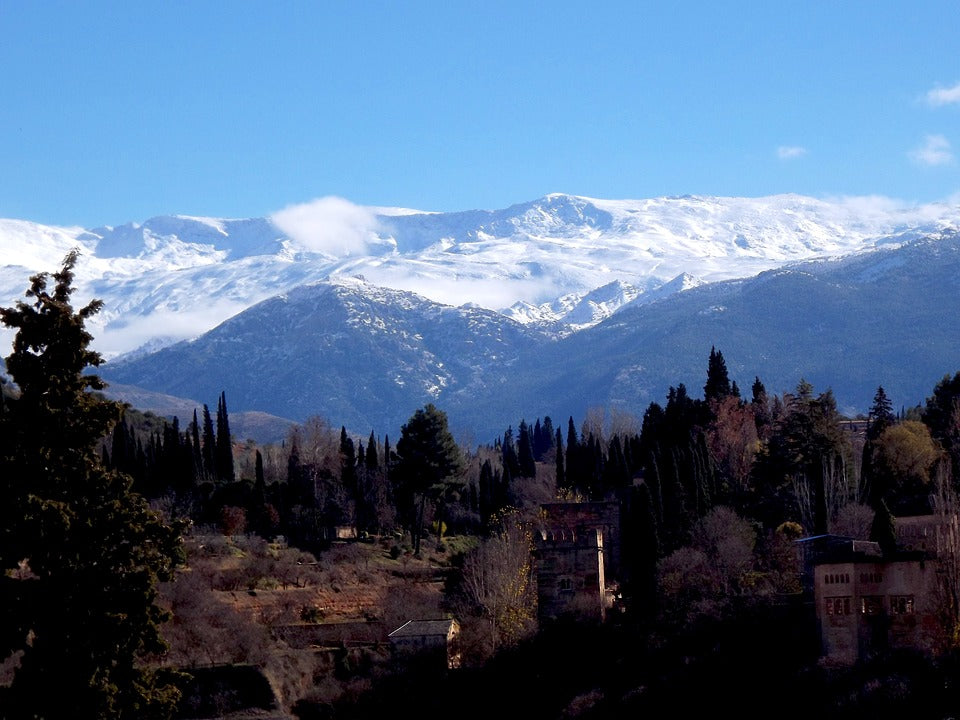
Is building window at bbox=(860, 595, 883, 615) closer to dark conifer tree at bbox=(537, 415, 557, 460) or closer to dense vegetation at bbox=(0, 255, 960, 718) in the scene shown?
dense vegetation at bbox=(0, 255, 960, 718)

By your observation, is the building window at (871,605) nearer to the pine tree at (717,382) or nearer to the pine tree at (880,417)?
the pine tree at (880,417)

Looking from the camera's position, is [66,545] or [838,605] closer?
[66,545]

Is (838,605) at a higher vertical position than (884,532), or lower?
lower

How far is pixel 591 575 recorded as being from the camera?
223 ft

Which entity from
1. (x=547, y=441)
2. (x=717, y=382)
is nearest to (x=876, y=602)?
(x=717, y=382)

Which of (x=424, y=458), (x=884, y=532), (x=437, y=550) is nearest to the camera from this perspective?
(x=884, y=532)

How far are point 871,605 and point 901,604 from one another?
39.7 inches

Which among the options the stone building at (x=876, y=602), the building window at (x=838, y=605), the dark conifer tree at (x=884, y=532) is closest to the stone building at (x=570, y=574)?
the dark conifer tree at (x=884, y=532)

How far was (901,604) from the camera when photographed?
5372 centimetres

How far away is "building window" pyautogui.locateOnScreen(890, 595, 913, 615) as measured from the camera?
53656 mm

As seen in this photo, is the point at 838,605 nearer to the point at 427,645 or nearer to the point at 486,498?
the point at 427,645

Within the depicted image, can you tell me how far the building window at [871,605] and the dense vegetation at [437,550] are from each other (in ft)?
6.37

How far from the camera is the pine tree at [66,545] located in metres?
30.3

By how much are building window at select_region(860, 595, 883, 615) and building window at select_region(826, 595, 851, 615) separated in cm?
44
